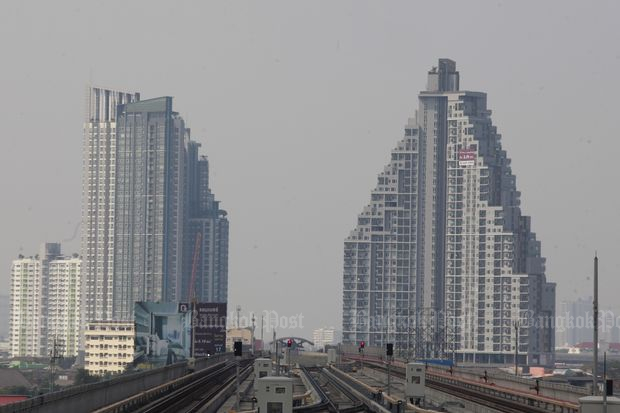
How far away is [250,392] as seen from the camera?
13175 centimetres

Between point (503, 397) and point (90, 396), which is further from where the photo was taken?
point (503, 397)

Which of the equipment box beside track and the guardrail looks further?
the guardrail

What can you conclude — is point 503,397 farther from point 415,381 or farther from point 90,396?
point 90,396

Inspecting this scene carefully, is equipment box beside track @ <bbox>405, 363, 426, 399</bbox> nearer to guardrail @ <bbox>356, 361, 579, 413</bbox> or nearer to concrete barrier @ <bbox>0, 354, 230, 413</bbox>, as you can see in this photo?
guardrail @ <bbox>356, 361, 579, 413</bbox>

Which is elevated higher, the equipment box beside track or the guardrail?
the equipment box beside track

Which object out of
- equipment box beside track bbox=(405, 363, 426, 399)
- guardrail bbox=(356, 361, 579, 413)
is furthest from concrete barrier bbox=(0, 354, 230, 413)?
guardrail bbox=(356, 361, 579, 413)

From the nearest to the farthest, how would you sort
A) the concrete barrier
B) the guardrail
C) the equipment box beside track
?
1. the concrete barrier
2. the equipment box beside track
3. the guardrail

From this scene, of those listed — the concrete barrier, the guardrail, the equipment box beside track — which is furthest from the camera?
the guardrail

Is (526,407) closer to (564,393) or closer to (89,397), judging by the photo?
(564,393)

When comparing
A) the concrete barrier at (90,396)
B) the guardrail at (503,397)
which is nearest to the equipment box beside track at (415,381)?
the guardrail at (503,397)

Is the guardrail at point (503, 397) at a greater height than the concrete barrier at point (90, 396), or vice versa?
the concrete barrier at point (90, 396)

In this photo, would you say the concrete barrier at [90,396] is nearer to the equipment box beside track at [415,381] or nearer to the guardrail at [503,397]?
the equipment box beside track at [415,381]

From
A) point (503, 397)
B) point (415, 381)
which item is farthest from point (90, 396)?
point (503, 397)

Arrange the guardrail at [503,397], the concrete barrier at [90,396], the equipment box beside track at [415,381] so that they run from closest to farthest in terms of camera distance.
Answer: the concrete barrier at [90,396] → the equipment box beside track at [415,381] → the guardrail at [503,397]
